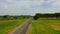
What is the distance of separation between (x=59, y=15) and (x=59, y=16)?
100cm

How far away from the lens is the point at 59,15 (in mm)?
101375

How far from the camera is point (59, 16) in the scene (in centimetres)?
10062
